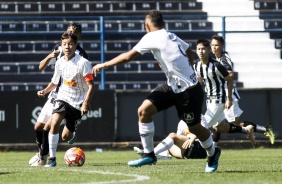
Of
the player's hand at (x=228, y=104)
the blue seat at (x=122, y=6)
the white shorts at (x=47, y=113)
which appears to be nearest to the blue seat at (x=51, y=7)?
the blue seat at (x=122, y=6)

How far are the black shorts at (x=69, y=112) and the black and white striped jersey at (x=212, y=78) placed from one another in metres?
2.78

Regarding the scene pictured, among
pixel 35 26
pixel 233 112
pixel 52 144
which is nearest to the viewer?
pixel 52 144

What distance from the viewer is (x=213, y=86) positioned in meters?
15.6

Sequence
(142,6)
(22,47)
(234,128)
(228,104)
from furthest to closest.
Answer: (142,6) → (22,47) → (234,128) → (228,104)

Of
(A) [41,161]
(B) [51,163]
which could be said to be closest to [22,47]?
(A) [41,161]

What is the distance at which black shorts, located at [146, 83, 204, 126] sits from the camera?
9.98 meters

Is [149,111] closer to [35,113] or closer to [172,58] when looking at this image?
[172,58]

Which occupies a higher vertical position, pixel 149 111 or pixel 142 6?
pixel 142 6

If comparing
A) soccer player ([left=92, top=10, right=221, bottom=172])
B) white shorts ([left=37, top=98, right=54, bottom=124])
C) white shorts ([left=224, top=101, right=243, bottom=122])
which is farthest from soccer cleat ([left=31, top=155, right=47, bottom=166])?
white shorts ([left=224, top=101, right=243, bottom=122])

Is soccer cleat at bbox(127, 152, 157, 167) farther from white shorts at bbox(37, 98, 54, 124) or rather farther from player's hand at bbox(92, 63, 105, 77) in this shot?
white shorts at bbox(37, 98, 54, 124)

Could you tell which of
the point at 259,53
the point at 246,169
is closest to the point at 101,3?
the point at 259,53

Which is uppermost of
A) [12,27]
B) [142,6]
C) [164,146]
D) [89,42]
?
[142,6]

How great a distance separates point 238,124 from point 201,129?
7.75m

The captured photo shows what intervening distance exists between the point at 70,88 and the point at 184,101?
10.3ft
